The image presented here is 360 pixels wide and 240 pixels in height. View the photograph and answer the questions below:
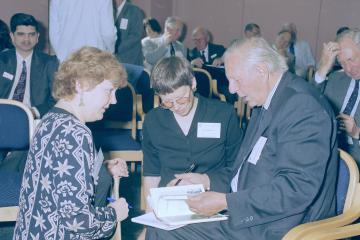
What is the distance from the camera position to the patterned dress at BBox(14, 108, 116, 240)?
1838mm

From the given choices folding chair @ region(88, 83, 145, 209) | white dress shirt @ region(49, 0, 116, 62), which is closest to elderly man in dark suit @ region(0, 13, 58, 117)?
white dress shirt @ region(49, 0, 116, 62)

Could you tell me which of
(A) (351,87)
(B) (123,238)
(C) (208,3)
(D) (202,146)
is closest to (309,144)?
(D) (202,146)

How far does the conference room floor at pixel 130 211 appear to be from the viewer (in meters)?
3.44

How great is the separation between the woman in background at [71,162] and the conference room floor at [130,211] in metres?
1.45

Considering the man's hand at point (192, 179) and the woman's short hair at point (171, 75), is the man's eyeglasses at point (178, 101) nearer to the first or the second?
the woman's short hair at point (171, 75)

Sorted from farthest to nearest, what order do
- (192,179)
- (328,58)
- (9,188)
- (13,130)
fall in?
1. (328,58)
2. (13,130)
3. (9,188)
4. (192,179)

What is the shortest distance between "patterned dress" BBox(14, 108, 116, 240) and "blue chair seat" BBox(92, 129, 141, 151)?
1.72 meters

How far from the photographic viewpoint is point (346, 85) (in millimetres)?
3316

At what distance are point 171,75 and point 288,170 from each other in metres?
0.95

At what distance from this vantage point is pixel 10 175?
9.91ft

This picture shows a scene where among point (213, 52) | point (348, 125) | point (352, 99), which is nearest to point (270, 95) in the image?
point (348, 125)

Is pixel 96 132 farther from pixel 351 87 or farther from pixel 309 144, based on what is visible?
pixel 309 144

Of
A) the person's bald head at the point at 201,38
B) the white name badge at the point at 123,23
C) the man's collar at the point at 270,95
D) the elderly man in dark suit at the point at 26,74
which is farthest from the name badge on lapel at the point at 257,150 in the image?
the person's bald head at the point at 201,38

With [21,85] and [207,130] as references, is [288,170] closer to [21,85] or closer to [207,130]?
[207,130]
